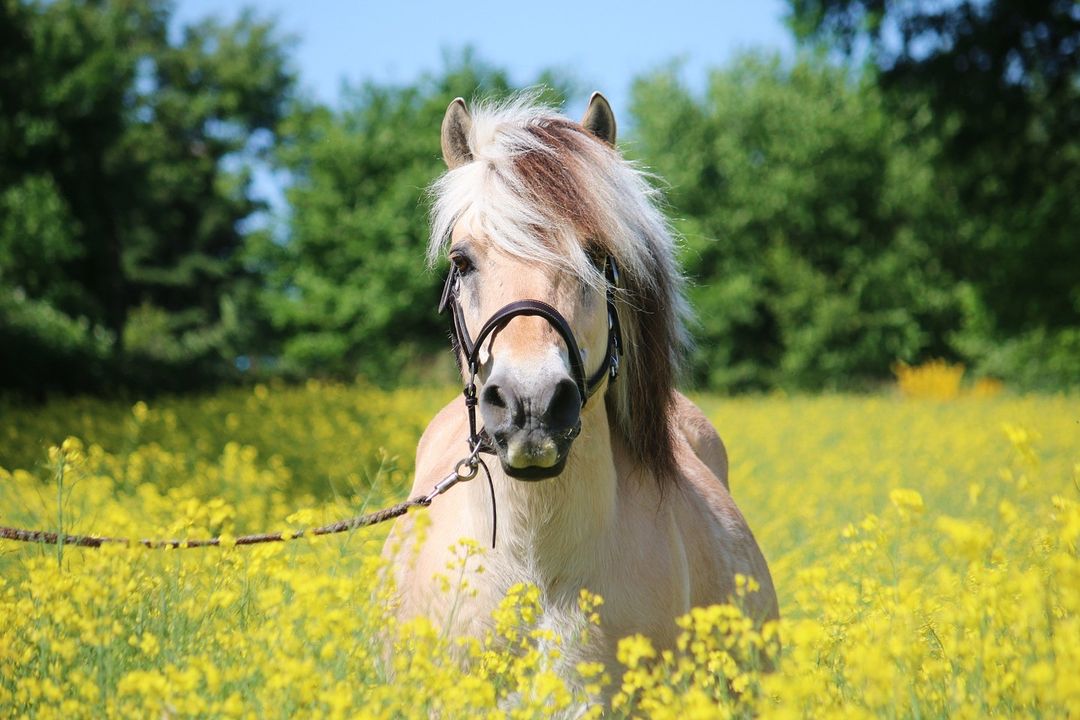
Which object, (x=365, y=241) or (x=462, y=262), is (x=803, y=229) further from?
(x=462, y=262)

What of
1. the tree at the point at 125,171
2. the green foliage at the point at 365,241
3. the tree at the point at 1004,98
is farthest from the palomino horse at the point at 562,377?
the green foliage at the point at 365,241

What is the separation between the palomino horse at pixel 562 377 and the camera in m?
2.73

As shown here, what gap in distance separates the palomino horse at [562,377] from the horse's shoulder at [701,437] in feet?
4.28

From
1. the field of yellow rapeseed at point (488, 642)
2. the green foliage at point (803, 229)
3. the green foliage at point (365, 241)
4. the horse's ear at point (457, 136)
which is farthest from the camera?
the green foliage at point (803, 229)

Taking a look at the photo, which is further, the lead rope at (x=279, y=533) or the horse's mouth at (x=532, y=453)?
the lead rope at (x=279, y=533)

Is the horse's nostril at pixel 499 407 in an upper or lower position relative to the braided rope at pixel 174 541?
upper

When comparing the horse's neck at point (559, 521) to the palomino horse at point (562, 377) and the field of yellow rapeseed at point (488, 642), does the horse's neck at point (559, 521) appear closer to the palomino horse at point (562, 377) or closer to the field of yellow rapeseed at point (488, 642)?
the palomino horse at point (562, 377)

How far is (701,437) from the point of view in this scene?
4895 millimetres

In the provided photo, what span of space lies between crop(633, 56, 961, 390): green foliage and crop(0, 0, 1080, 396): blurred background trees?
8cm

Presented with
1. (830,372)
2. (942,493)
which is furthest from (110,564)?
(830,372)

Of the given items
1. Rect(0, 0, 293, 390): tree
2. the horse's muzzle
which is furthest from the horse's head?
Rect(0, 0, 293, 390): tree

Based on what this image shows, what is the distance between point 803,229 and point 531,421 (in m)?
31.7

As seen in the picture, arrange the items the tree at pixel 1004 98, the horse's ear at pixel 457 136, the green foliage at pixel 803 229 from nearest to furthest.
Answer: the horse's ear at pixel 457 136
the tree at pixel 1004 98
the green foliage at pixel 803 229

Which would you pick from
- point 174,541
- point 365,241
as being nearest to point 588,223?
point 174,541
